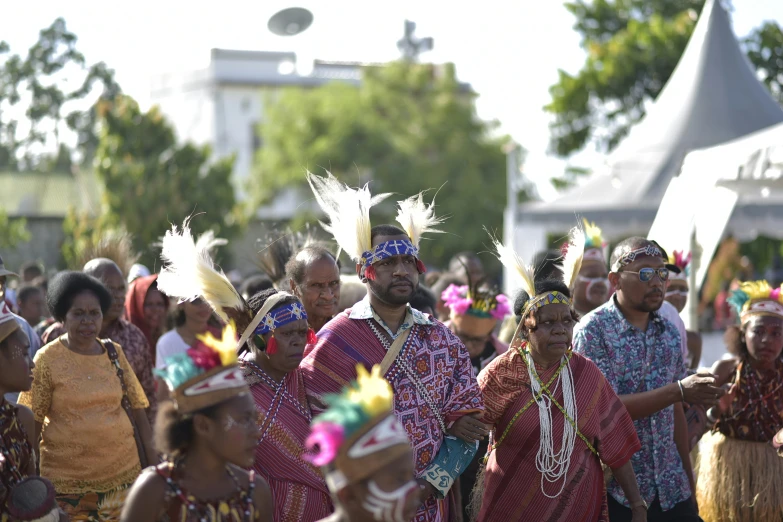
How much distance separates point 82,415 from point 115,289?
1.53 metres

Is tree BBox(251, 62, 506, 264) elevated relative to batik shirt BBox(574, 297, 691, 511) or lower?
elevated

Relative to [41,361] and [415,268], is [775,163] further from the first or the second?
[41,361]

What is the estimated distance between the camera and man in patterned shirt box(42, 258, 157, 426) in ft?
22.1

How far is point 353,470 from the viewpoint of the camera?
3.03 meters

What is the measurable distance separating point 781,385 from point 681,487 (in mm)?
1408

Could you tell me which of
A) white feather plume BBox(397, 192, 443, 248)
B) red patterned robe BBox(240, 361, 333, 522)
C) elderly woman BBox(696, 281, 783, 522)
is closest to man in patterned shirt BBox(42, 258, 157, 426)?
red patterned robe BBox(240, 361, 333, 522)

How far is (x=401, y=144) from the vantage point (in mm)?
37438

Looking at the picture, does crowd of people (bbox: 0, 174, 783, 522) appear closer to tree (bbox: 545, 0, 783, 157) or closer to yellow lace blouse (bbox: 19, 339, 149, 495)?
yellow lace blouse (bbox: 19, 339, 149, 495)

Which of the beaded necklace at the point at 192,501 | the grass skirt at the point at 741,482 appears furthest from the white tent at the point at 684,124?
the beaded necklace at the point at 192,501

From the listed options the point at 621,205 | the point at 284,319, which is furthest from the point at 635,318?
the point at 621,205

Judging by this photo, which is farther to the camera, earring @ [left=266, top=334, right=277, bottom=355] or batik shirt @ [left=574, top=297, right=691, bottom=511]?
batik shirt @ [left=574, top=297, right=691, bottom=511]

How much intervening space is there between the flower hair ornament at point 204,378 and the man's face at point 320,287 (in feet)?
6.61

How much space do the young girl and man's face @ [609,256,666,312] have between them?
278 cm

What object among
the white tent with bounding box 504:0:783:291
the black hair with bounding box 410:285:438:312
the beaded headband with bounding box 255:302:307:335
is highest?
the white tent with bounding box 504:0:783:291
